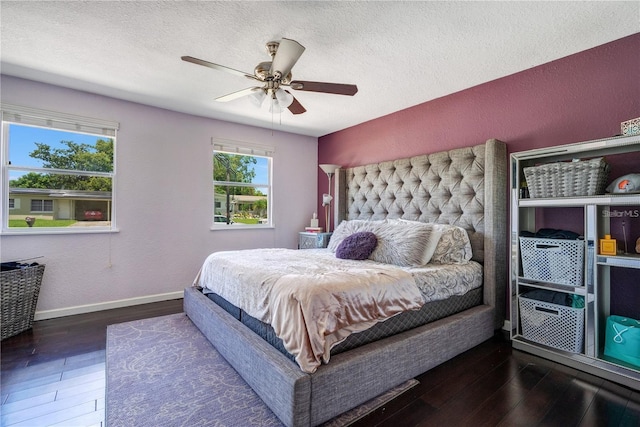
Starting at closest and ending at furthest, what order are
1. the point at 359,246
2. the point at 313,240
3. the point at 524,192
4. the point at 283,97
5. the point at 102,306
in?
Answer: the point at 283,97 < the point at 524,192 < the point at 359,246 < the point at 102,306 < the point at 313,240

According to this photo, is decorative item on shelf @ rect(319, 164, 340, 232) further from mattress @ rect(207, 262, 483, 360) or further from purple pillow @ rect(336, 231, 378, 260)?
mattress @ rect(207, 262, 483, 360)

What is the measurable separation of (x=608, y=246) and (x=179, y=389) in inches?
119

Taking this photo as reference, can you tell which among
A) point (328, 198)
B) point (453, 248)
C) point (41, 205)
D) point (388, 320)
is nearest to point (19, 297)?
point (41, 205)

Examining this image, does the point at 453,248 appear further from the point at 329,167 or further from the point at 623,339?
the point at 329,167

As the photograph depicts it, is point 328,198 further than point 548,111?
Yes

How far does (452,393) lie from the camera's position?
6.03 feet

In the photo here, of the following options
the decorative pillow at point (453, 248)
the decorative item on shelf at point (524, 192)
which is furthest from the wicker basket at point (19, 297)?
the decorative item on shelf at point (524, 192)

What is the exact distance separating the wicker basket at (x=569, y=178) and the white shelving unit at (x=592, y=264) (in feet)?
0.23

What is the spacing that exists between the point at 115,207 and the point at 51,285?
100 cm

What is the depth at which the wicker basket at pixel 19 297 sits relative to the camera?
2.60 meters

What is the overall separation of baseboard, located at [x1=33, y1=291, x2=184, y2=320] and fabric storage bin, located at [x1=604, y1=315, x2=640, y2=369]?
430cm

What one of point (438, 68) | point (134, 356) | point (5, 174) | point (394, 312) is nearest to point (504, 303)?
point (394, 312)

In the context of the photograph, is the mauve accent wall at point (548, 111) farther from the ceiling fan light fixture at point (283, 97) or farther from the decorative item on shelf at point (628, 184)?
the ceiling fan light fixture at point (283, 97)

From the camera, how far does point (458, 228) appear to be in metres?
2.84
